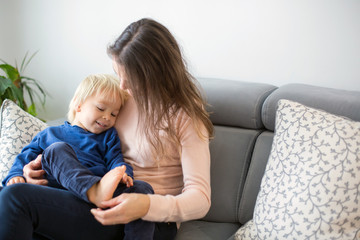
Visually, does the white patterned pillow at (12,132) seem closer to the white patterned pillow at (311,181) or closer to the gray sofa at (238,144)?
the gray sofa at (238,144)

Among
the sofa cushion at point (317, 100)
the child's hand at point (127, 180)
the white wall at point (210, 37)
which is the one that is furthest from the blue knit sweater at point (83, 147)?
the white wall at point (210, 37)

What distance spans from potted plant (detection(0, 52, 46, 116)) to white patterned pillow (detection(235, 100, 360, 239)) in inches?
57.2

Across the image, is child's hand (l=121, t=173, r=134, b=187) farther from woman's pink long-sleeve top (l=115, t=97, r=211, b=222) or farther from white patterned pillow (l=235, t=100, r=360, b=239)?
white patterned pillow (l=235, t=100, r=360, b=239)

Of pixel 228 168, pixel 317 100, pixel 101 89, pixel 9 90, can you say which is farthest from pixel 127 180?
pixel 9 90

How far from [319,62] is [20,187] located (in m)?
1.25

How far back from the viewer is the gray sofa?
1.59 m

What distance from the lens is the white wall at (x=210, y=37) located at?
1745 millimetres

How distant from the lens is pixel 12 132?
1678 millimetres

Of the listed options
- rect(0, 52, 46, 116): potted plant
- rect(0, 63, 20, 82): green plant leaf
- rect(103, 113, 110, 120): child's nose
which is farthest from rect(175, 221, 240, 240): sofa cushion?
rect(0, 63, 20, 82): green plant leaf

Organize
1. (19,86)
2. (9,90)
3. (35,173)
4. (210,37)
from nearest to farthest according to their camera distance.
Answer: (35,173), (210,37), (9,90), (19,86)

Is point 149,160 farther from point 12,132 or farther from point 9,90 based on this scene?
point 9,90

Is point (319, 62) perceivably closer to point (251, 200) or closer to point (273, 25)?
point (273, 25)

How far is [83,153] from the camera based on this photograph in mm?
1497

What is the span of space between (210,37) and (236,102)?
0.45 m
